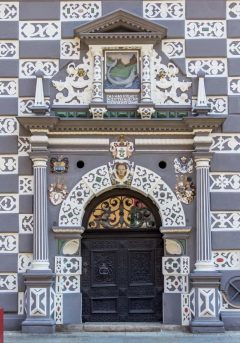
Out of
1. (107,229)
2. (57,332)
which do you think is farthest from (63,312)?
(107,229)

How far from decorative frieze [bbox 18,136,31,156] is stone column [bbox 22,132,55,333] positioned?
316mm

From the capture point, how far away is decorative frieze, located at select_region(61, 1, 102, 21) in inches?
673

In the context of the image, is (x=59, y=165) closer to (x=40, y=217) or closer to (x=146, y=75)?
(x=40, y=217)

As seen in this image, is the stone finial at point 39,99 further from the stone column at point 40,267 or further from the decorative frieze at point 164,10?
the decorative frieze at point 164,10

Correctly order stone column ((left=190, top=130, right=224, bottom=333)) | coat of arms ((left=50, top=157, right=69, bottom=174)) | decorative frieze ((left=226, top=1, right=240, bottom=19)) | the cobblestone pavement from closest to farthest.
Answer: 1. the cobblestone pavement
2. stone column ((left=190, top=130, right=224, bottom=333))
3. coat of arms ((left=50, top=157, right=69, bottom=174))
4. decorative frieze ((left=226, top=1, right=240, bottom=19))

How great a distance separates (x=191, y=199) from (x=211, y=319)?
2645 mm

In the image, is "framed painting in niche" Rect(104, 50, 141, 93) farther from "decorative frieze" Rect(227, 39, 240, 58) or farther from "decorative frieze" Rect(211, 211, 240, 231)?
"decorative frieze" Rect(211, 211, 240, 231)

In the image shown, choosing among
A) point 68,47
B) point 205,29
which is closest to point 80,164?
point 68,47

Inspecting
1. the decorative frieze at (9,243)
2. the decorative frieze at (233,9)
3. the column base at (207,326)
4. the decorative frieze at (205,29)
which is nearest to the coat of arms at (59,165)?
the decorative frieze at (9,243)

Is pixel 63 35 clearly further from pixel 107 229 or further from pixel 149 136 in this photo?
pixel 107 229

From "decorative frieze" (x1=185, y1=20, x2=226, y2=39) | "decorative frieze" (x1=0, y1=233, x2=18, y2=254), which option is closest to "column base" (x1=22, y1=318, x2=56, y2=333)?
"decorative frieze" (x1=0, y1=233, x2=18, y2=254)

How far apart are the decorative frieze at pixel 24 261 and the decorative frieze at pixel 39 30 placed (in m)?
4.92

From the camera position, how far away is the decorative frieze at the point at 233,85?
16922 mm

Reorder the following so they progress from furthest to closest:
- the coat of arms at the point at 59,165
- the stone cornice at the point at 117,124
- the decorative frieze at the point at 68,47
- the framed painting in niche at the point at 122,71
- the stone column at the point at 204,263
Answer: the decorative frieze at the point at 68,47 → the framed painting in niche at the point at 122,71 → the coat of arms at the point at 59,165 → the stone cornice at the point at 117,124 → the stone column at the point at 204,263
